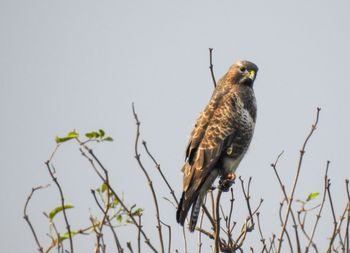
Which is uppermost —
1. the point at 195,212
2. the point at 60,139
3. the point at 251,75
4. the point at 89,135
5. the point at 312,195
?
the point at 251,75

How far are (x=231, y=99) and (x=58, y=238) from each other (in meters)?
4.33

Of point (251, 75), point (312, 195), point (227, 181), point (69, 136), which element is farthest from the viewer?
point (251, 75)

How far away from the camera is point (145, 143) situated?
562 cm

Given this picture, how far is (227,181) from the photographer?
25.6 ft

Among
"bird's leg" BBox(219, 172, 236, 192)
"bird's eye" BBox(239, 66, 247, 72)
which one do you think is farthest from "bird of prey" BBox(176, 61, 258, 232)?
"bird's eye" BBox(239, 66, 247, 72)

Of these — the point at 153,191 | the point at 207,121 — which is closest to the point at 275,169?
the point at 153,191

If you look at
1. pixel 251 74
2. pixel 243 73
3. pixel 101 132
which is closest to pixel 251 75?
pixel 251 74

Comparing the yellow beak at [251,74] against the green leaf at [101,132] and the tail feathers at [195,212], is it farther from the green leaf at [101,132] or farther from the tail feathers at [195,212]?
the green leaf at [101,132]

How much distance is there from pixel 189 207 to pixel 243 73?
2.99 meters

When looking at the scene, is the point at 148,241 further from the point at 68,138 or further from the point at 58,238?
the point at 68,138

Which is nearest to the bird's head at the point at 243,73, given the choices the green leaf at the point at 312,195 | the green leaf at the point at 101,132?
the green leaf at the point at 312,195

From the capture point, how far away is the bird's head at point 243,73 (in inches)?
374

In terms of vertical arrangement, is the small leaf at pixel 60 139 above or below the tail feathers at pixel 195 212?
above

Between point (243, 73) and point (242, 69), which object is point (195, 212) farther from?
point (242, 69)
